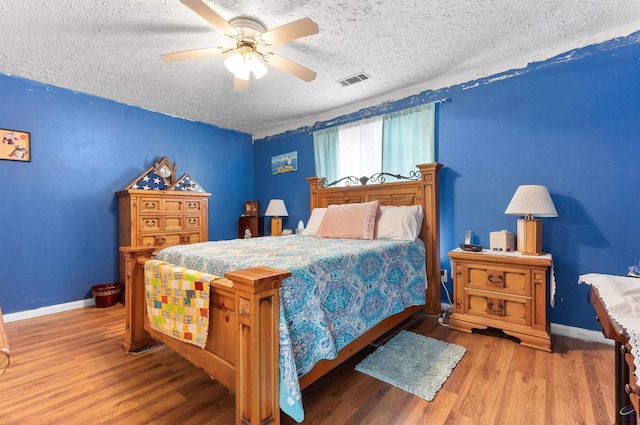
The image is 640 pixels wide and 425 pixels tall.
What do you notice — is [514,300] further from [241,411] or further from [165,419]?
[165,419]

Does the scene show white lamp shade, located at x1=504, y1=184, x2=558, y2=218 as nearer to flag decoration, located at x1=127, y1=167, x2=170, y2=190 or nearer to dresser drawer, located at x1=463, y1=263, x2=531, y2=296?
dresser drawer, located at x1=463, y1=263, x2=531, y2=296

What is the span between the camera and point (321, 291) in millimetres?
1572

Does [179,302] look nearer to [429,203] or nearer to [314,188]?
[429,203]

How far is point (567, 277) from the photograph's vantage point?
237cm

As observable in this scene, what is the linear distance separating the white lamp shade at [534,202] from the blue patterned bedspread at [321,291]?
0.92 meters

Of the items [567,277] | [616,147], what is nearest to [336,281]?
[567,277]

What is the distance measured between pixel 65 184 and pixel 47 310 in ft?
4.42

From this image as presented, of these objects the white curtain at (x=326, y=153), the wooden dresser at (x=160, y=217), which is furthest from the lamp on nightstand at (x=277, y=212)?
the wooden dresser at (x=160, y=217)

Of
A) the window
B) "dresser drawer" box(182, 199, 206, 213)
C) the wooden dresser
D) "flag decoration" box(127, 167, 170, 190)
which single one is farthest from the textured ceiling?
"dresser drawer" box(182, 199, 206, 213)

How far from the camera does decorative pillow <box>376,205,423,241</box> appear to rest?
2.71m

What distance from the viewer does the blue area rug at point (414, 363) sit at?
1.72 m

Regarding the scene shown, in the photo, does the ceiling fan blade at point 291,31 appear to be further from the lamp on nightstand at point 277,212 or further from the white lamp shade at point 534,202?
the lamp on nightstand at point 277,212

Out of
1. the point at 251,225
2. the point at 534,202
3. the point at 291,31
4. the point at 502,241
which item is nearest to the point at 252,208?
the point at 251,225

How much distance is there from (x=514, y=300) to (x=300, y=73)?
2.47 m
